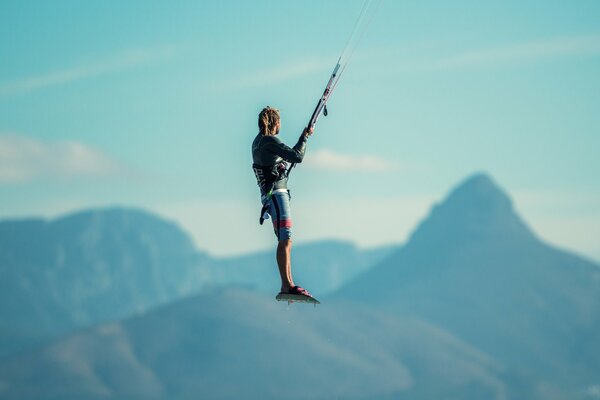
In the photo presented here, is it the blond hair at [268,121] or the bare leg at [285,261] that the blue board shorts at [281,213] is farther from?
the blond hair at [268,121]

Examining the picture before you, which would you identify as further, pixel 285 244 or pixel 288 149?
pixel 285 244

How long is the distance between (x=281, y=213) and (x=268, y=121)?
1.67m

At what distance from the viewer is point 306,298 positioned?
2052cm

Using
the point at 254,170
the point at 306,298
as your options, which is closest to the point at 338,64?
the point at 254,170

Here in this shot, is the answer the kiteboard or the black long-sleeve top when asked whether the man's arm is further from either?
the kiteboard

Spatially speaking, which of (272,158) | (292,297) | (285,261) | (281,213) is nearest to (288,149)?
(272,158)

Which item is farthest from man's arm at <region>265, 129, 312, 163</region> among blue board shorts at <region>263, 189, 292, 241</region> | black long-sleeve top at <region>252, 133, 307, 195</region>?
blue board shorts at <region>263, 189, 292, 241</region>

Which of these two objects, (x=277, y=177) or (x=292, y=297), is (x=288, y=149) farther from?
(x=292, y=297)

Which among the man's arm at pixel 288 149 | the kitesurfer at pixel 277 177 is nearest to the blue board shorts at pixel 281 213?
the kitesurfer at pixel 277 177

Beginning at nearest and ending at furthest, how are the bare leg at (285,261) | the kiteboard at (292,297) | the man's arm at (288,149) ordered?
the man's arm at (288,149)
the kiteboard at (292,297)
the bare leg at (285,261)

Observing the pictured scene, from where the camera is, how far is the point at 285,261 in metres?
20.9

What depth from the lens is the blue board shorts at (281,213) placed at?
68.5 feet

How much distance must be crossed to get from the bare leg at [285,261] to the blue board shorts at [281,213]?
0.13 meters

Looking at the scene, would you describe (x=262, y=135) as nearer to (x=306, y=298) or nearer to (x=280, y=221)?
(x=280, y=221)
